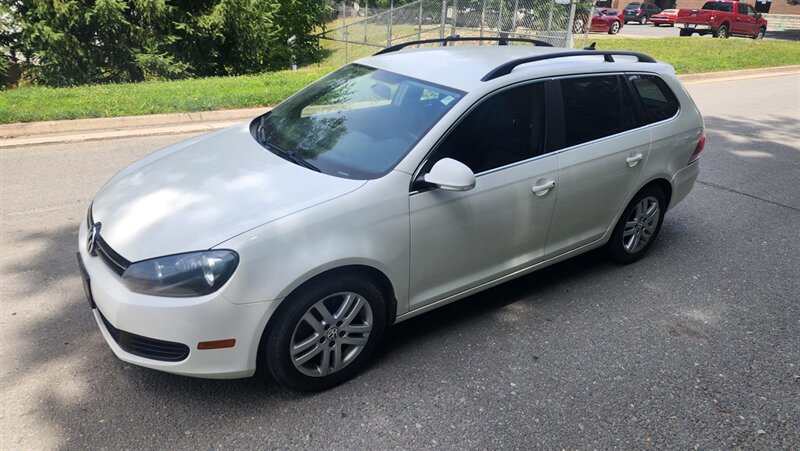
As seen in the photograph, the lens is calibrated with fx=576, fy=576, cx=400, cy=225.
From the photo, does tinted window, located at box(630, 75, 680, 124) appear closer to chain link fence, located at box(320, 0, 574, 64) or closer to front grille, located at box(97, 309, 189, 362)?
front grille, located at box(97, 309, 189, 362)

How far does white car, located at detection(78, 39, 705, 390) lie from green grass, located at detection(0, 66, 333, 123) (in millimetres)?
5186

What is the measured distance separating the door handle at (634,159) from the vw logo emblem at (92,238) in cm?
333

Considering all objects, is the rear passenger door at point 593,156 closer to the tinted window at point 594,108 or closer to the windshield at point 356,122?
the tinted window at point 594,108

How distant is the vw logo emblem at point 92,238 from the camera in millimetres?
2856

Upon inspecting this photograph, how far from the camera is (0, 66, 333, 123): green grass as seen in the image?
7907 mm

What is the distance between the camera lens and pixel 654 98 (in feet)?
14.3

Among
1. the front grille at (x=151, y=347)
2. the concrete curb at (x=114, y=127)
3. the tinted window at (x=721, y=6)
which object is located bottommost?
the concrete curb at (x=114, y=127)

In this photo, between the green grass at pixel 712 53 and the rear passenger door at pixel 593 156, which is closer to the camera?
the rear passenger door at pixel 593 156

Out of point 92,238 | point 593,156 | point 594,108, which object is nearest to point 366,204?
point 92,238

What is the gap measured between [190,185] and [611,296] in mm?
2912

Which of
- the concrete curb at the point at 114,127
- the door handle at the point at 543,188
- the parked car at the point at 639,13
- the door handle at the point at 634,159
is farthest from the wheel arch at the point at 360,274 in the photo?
the parked car at the point at 639,13

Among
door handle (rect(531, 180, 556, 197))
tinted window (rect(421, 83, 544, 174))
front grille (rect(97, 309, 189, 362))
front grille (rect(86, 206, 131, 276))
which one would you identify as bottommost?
front grille (rect(97, 309, 189, 362))

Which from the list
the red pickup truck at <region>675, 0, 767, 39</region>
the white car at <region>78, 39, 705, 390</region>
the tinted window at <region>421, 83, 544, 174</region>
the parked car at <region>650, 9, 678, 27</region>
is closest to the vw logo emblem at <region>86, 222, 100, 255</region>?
the white car at <region>78, 39, 705, 390</region>

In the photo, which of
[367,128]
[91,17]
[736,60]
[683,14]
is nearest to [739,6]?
[683,14]
